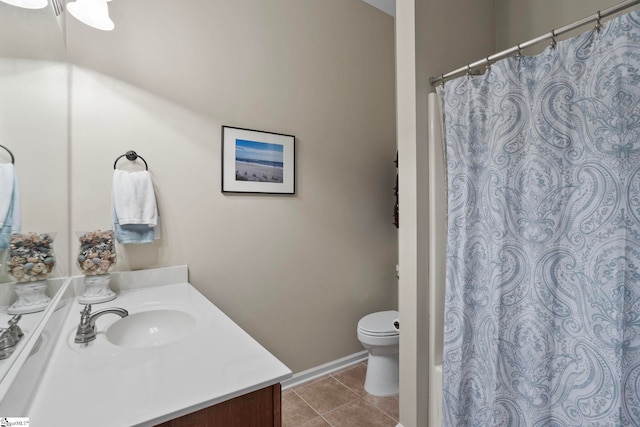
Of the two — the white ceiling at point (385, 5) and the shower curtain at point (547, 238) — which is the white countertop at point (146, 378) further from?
the white ceiling at point (385, 5)

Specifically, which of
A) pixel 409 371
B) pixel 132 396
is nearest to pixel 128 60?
pixel 132 396

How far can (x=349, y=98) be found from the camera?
2529 millimetres

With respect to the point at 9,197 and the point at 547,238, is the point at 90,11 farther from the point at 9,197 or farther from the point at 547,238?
the point at 547,238

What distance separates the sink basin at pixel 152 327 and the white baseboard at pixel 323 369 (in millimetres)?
1128

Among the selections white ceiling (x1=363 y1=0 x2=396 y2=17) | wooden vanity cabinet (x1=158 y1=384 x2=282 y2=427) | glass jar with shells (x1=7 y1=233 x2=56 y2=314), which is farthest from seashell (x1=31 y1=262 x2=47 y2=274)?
white ceiling (x1=363 y1=0 x2=396 y2=17)

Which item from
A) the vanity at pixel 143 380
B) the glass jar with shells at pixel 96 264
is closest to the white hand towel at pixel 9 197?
the vanity at pixel 143 380

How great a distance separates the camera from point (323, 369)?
94.3 inches

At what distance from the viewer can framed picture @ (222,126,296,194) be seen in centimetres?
197

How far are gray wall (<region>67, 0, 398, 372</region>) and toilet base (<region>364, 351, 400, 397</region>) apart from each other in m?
0.40

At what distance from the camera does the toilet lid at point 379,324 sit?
2095 mm

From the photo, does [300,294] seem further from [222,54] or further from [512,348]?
[222,54]

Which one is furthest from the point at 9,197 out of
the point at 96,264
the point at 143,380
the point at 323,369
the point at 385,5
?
the point at 385,5

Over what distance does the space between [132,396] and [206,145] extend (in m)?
1.47

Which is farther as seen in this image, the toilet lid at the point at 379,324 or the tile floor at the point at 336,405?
the toilet lid at the point at 379,324
